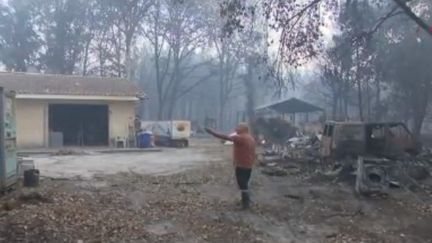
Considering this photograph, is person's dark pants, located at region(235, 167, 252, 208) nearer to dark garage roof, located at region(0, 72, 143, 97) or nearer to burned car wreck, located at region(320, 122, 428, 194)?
burned car wreck, located at region(320, 122, 428, 194)

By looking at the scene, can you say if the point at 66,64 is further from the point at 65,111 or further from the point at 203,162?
the point at 203,162

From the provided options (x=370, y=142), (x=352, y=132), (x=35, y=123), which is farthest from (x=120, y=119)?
(x=370, y=142)

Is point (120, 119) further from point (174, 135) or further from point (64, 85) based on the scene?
point (64, 85)

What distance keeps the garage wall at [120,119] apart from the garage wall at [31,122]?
3.60 meters

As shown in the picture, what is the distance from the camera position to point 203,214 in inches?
412

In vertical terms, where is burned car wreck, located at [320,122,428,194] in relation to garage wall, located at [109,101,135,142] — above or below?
below

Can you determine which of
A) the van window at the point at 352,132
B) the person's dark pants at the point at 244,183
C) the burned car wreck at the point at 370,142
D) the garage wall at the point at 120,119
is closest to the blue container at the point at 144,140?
the garage wall at the point at 120,119

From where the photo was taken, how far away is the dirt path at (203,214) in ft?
29.0

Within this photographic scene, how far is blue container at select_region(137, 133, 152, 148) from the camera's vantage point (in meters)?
30.5

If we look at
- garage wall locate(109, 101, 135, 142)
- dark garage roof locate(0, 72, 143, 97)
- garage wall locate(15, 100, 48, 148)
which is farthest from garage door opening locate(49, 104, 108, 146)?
garage wall locate(15, 100, 48, 148)

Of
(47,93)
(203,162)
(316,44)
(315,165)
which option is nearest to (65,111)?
(47,93)

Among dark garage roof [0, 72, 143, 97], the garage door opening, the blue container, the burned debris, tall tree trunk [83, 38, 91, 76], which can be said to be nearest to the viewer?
the burned debris

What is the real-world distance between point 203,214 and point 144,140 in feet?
67.1

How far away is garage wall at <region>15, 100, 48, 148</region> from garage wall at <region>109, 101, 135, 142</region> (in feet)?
11.8
